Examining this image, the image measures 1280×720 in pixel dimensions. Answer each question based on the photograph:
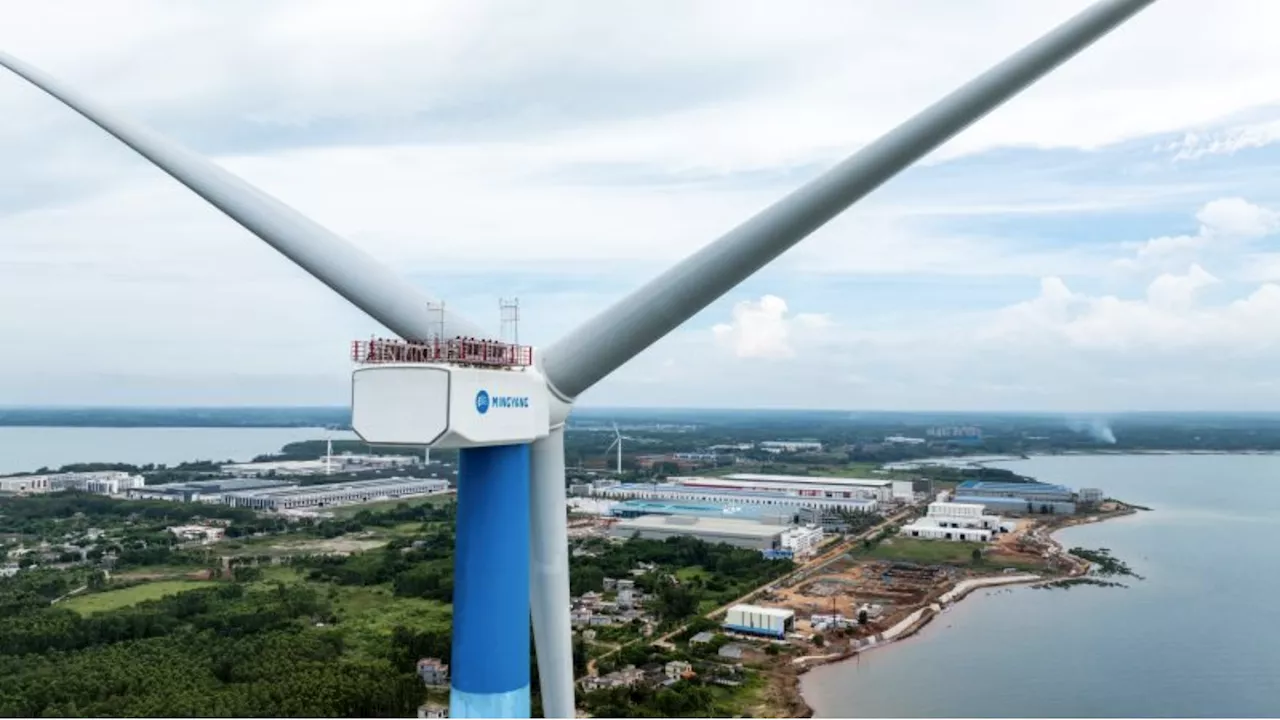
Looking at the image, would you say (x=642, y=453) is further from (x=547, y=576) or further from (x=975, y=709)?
(x=547, y=576)

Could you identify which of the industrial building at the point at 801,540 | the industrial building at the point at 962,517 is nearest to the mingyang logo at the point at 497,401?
the industrial building at the point at 801,540

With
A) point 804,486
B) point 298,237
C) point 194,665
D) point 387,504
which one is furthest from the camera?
point 804,486

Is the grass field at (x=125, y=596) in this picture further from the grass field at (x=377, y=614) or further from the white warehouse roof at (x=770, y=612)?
the white warehouse roof at (x=770, y=612)

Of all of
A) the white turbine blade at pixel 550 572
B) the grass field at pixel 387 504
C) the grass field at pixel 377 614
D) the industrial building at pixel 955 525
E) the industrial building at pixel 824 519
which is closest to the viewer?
the white turbine blade at pixel 550 572

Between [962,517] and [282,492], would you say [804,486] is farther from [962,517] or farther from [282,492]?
[282,492]

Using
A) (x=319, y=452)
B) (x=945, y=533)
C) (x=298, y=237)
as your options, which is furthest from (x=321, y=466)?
(x=298, y=237)

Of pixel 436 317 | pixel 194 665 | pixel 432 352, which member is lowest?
pixel 194 665
